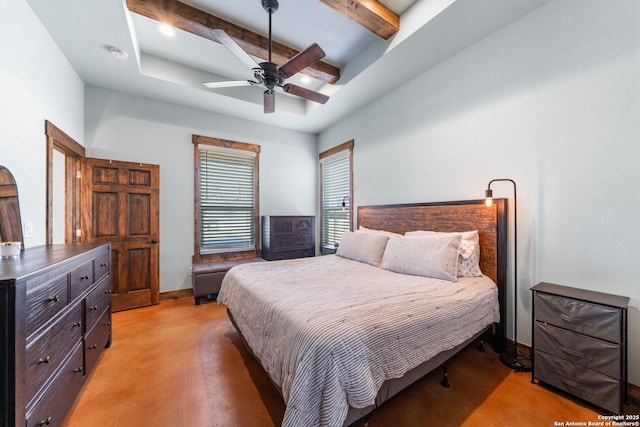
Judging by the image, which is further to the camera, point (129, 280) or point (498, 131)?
point (129, 280)

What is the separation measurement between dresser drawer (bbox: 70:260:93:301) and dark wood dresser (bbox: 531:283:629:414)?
10.5 ft

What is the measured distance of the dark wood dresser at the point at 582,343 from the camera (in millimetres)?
1506

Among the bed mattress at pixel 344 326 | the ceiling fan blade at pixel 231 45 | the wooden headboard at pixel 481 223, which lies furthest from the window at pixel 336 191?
the ceiling fan blade at pixel 231 45

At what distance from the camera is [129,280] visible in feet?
11.0

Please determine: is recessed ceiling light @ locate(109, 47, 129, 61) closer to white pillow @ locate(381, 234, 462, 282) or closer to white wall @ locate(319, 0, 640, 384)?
white wall @ locate(319, 0, 640, 384)

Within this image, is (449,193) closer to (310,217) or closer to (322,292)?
(322,292)

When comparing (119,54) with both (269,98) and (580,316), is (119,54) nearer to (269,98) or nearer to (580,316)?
(269,98)

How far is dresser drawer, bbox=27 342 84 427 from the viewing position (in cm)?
115

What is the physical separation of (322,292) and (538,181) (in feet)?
6.82

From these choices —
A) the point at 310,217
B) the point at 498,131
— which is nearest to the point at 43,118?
the point at 310,217

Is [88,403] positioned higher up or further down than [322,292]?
further down

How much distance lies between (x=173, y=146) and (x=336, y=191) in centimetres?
284

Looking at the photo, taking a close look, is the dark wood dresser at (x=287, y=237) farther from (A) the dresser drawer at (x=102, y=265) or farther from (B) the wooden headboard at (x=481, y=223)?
(A) the dresser drawer at (x=102, y=265)

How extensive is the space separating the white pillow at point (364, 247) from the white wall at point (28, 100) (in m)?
3.03
